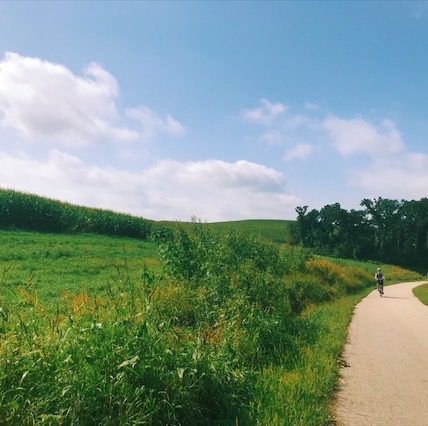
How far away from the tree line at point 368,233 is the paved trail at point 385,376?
257 ft

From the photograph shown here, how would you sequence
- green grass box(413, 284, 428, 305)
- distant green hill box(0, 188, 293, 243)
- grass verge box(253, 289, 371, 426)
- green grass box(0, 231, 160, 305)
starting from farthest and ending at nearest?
distant green hill box(0, 188, 293, 243)
green grass box(413, 284, 428, 305)
green grass box(0, 231, 160, 305)
grass verge box(253, 289, 371, 426)

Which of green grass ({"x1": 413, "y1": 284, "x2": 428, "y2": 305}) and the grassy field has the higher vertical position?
the grassy field

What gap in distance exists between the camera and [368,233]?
96.8 metres

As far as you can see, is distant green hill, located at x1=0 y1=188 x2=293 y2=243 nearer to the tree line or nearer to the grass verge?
the grass verge

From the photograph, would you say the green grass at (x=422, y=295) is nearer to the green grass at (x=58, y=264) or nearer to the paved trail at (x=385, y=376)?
the paved trail at (x=385, y=376)

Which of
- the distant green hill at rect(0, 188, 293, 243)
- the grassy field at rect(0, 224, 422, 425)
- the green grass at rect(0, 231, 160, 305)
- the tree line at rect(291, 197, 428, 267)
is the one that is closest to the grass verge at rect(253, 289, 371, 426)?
the grassy field at rect(0, 224, 422, 425)

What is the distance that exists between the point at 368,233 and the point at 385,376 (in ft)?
306

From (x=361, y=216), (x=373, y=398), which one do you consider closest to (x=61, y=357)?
(x=373, y=398)

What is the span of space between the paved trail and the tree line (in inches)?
3080

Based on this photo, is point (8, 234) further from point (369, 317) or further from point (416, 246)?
point (416, 246)

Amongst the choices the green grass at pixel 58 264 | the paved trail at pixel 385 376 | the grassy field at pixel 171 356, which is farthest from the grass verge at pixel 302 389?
→ the green grass at pixel 58 264

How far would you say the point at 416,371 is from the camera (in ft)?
28.9

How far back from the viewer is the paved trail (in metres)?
6.41

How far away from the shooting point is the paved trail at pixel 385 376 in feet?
21.0
